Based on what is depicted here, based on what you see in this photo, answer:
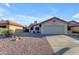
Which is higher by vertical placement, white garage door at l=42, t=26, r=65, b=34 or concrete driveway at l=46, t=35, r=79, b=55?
white garage door at l=42, t=26, r=65, b=34

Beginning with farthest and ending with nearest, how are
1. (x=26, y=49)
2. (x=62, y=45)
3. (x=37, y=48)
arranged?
(x=62, y=45)
(x=37, y=48)
(x=26, y=49)

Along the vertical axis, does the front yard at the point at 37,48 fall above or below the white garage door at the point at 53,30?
below

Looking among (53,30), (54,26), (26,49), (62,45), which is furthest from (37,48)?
(54,26)

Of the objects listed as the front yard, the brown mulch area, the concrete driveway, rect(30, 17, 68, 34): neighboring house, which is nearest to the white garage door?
rect(30, 17, 68, 34): neighboring house

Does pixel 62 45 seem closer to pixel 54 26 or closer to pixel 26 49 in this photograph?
pixel 26 49

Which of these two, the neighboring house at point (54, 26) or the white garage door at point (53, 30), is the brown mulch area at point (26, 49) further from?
the neighboring house at point (54, 26)

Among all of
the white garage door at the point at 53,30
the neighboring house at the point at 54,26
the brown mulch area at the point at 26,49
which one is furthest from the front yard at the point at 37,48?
the neighboring house at the point at 54,26

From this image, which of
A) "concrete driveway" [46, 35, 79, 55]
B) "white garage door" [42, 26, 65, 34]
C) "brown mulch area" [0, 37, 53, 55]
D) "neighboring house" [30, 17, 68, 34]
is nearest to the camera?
"brown mulch area" [0, 37, 53, 55]

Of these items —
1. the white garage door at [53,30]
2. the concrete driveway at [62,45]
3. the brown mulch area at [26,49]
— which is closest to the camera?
the brown mulch area at [26,49]

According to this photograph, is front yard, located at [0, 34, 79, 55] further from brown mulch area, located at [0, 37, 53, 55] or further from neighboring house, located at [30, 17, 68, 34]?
neighboring house, located at [30, 17, 68, 34]

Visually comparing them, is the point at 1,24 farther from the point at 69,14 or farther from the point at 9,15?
the point at 69,14

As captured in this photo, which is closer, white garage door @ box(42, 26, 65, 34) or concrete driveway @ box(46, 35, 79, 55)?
concrete driveway @ box(46, 35, 79, 55)

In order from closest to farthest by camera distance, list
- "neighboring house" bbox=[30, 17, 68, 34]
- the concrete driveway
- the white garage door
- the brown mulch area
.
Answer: the brown mulch area < the concrete driveway < the white garage door < "neighboring house" bbox=[30, 17, 68, 34]
